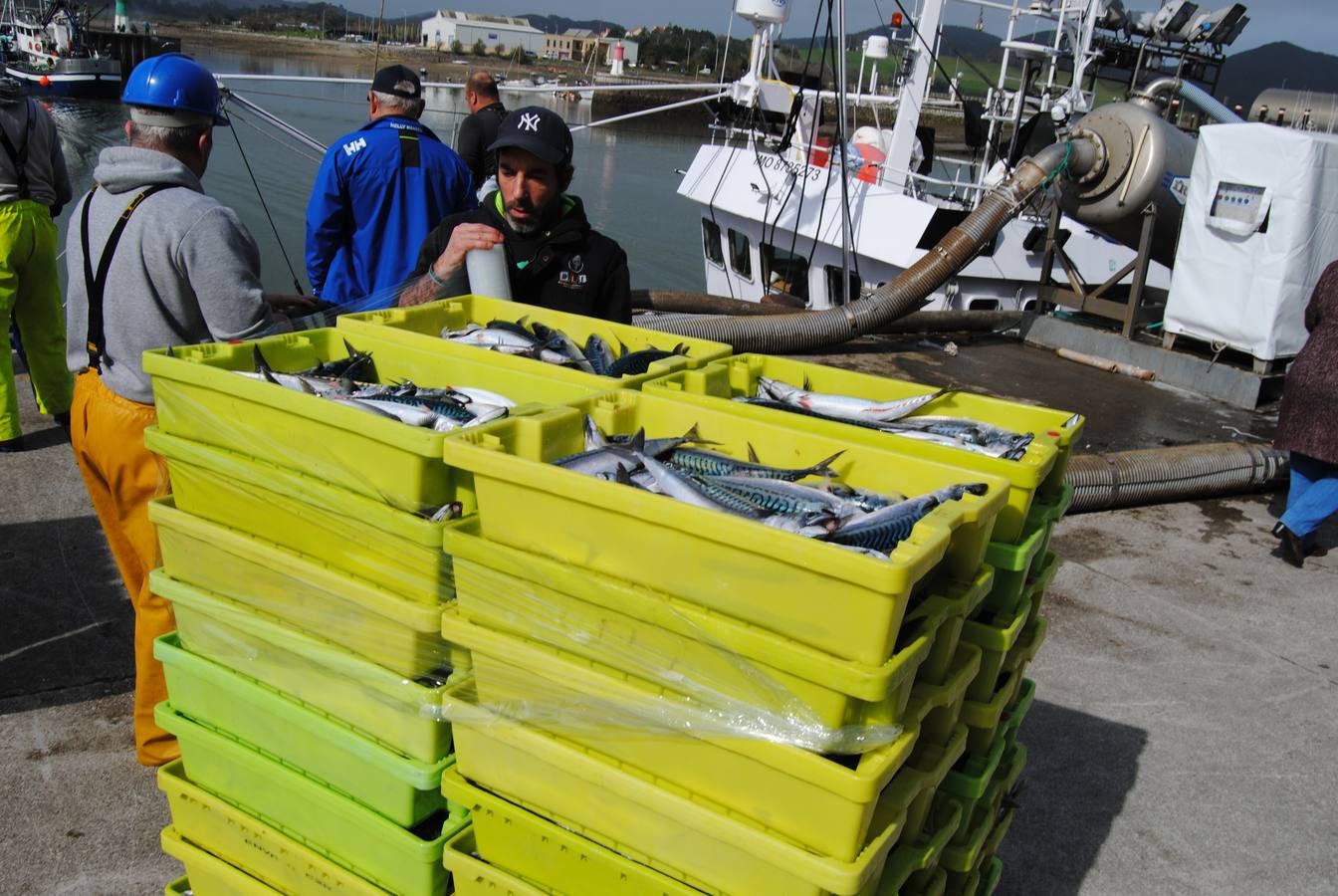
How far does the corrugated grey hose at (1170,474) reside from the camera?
6.04m

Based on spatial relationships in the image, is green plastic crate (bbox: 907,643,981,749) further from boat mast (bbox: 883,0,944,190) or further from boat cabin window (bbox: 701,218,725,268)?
boat cabin window (bbox: 701,218,725,268)

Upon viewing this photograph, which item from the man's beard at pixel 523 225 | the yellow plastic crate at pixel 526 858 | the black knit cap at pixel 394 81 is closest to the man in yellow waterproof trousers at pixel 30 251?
the black knit cap at pixel 394 81

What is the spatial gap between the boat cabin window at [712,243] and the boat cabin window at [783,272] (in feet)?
3.84

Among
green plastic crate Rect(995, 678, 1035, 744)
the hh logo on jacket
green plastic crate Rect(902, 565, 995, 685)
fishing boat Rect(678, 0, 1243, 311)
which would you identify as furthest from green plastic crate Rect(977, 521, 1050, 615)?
fishing boat Rect(678, 0, 1243, 311)

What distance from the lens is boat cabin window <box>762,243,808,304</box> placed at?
16016mm

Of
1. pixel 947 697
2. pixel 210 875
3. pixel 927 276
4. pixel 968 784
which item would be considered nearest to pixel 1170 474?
pixel 927 276

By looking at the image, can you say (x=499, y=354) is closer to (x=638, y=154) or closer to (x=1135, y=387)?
(x=1135, y=387)

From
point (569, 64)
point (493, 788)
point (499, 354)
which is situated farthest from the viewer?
point (569, 64)

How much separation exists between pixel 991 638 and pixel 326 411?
1430 mm

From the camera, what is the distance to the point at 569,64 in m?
72.9

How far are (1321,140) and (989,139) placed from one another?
6832 mm

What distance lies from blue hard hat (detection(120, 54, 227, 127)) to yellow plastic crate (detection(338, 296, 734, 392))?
2.79ft

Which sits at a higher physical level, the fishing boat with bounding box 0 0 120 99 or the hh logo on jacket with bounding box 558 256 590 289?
the fishing boat with bounding box 0 0 120 99

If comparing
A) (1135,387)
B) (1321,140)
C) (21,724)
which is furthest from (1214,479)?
(21,724)
